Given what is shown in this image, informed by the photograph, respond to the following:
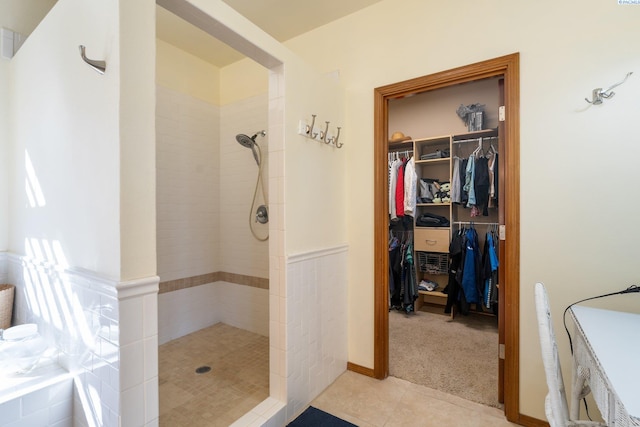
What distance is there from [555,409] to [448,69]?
1816 mm

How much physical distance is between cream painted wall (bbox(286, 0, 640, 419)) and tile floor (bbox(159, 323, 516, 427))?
16.7 inches

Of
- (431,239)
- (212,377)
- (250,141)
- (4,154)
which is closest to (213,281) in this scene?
(212,377)

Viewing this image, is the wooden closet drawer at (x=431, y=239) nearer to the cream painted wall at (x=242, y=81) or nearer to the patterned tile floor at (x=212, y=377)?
the patterned tile floor at (x=212, y=377)

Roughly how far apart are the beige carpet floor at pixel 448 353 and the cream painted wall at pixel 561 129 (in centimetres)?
45

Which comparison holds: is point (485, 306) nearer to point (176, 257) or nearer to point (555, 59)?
point (555, 59)

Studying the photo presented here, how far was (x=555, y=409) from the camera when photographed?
92cm

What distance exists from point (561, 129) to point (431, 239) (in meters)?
2.15

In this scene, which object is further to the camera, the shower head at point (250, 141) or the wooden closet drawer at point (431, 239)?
the wooden closet drawer at point (431, 239)

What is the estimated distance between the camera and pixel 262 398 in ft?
6.05

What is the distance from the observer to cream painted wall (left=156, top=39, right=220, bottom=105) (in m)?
2.67

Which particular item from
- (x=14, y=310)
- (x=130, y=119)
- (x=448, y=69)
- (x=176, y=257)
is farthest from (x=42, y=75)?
(x=448, y=69)

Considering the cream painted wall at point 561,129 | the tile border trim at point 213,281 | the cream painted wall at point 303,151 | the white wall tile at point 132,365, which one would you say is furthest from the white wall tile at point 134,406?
the cream painted wall at point 561,129

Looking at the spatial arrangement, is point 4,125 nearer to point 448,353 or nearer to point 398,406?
point 398,406

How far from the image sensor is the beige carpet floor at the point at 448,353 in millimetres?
2053
